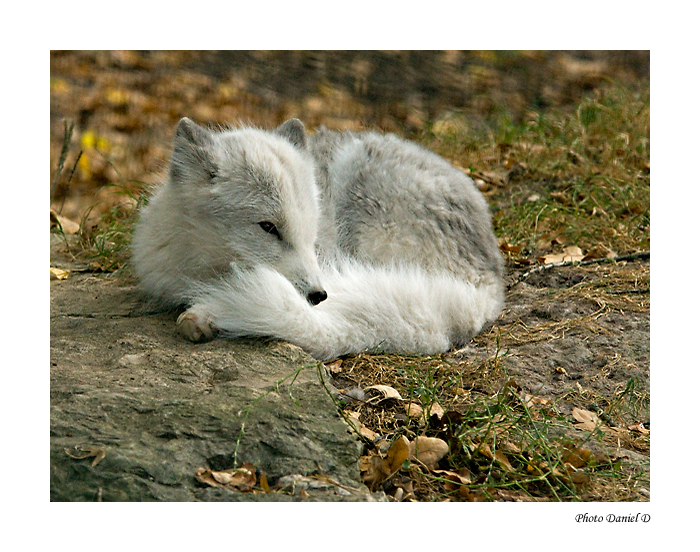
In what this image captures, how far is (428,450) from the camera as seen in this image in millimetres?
2268

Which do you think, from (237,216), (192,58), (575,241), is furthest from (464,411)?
(192,58)

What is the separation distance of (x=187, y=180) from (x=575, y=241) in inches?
109

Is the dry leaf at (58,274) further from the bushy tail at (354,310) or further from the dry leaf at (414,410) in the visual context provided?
the dry leaf at (414,410)

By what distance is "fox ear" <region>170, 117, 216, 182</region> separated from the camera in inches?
123

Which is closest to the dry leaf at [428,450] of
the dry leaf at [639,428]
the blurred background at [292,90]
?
the dry leaf at [639,428]

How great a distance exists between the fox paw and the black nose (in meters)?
0.44

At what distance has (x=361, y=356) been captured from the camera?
2922 millimetres

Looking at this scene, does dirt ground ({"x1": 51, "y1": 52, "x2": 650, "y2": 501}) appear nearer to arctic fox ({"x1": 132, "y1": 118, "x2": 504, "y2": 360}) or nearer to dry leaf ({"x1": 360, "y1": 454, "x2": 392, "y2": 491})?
dry leaf ({"x1": 360, "y1": 454, "x2": 392, "y2": 491})

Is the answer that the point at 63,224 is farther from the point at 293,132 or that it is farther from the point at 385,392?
the point at 385,392

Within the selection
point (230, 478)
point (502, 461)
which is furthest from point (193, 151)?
point (502, 461)

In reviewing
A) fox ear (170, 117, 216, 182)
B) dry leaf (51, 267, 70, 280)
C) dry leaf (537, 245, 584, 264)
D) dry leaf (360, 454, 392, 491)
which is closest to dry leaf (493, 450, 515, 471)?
dry leaf (360, 454, 392, 491)

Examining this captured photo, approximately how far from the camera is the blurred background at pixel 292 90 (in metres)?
7.90

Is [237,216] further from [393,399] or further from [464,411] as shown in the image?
[464,411]

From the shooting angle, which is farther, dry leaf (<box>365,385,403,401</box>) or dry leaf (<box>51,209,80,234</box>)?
dry leaf (<box>51,209,80,234</box>)
